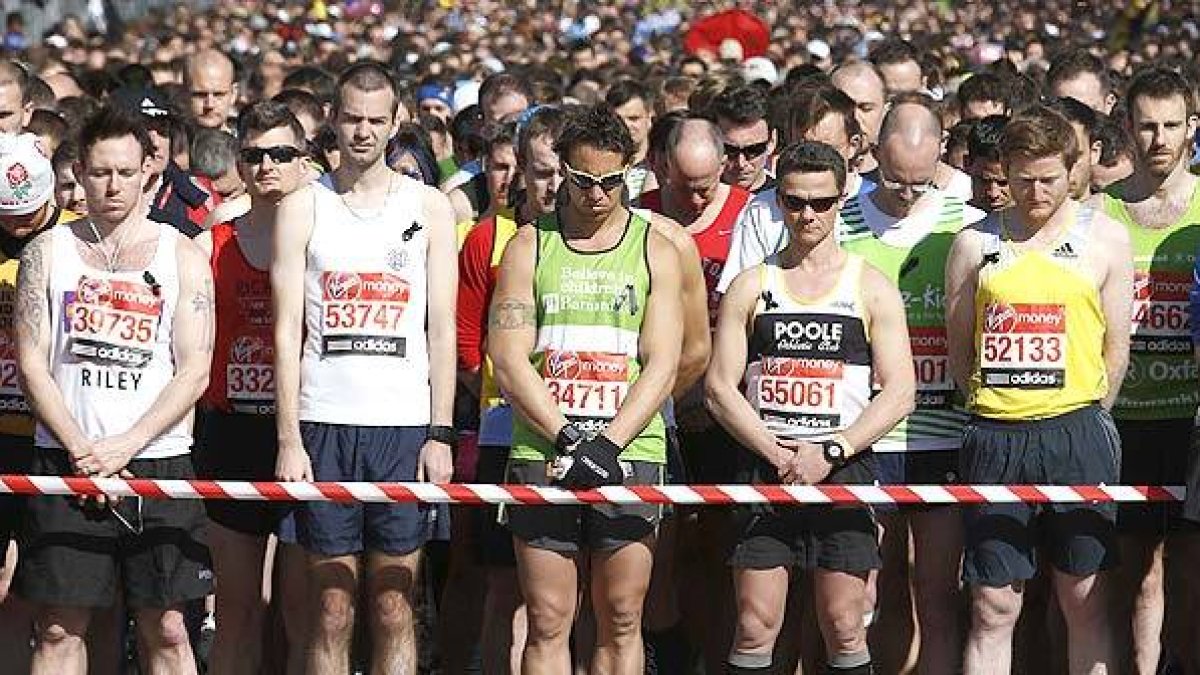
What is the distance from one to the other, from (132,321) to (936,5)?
34.5m

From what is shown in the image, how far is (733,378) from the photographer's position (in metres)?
9.34

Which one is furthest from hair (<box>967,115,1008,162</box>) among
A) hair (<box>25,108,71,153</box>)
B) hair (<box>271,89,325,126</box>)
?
hair (<box>25,108,71,153</box>)

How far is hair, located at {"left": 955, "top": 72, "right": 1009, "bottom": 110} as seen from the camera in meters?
12.5

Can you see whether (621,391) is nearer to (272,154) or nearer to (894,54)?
(272,154)

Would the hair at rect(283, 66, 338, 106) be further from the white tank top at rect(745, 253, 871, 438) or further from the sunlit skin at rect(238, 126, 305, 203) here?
the white tank top at rect(745, 253, 871, 438)

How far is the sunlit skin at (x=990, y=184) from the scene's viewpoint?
10.0 meters

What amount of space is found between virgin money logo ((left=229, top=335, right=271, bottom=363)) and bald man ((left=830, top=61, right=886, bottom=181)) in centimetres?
313

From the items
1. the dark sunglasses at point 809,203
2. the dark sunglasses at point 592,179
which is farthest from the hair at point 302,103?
the dark sunglasses at point 809,203

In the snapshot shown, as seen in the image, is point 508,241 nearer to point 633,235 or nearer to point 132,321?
point 633,235

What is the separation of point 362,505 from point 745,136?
2.69m

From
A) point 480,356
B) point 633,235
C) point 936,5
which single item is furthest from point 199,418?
point 936,5

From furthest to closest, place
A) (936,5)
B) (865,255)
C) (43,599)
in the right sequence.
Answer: (936,5) → (865,255) → (43,599)

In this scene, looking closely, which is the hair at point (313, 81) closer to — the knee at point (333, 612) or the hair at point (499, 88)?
the hair at point (499, 88)

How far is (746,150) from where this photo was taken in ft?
36.7
